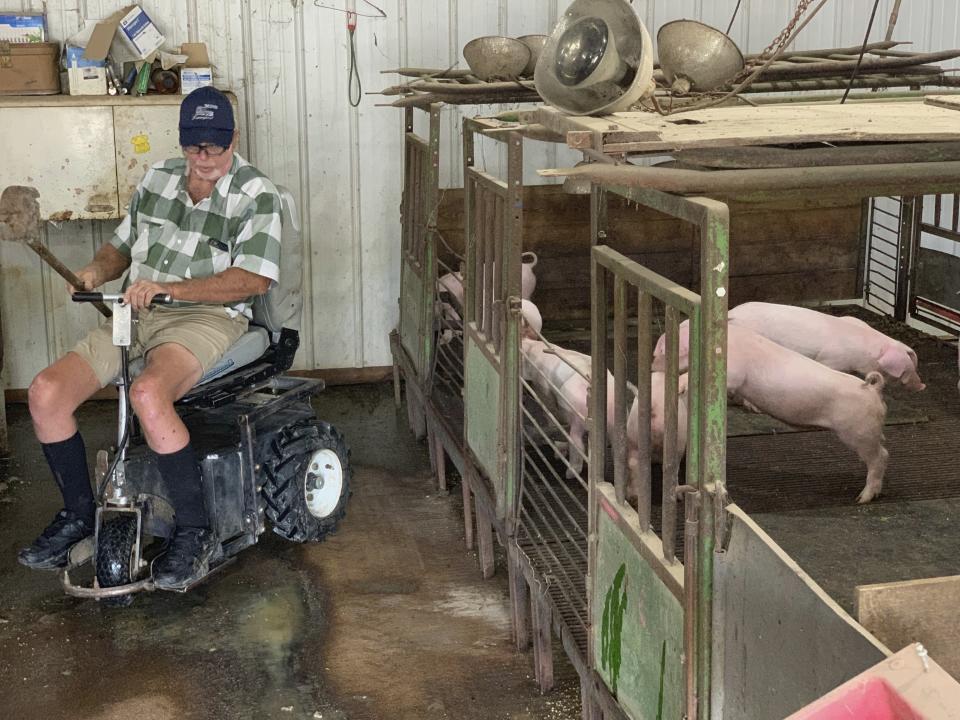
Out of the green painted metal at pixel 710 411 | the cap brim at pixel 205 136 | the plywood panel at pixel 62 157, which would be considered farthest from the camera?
the plywood panel at pixel 62 157

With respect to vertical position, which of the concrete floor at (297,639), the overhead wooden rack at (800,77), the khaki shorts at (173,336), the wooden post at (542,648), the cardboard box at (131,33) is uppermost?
the cardboard box at (131,33)

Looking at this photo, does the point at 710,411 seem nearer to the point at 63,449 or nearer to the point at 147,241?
the point at 63,449

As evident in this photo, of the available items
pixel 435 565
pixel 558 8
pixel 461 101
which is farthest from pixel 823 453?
pixel 558 8

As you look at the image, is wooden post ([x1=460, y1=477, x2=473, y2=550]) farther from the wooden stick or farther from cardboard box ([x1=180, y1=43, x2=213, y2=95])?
cardboard box ([x1=180, y1=43, x2=213, y2=95])

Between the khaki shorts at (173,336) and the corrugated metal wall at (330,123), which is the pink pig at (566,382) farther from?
the corrugated metal wall at (330,123)

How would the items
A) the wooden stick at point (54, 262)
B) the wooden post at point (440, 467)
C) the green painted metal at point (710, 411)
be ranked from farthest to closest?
the wooden post at point (440, 467) → the wooden stick at point (54, 262) → the green painted metal at point (710, 411)

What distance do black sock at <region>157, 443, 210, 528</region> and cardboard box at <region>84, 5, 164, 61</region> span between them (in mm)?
2766

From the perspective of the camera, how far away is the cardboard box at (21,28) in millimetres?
6230

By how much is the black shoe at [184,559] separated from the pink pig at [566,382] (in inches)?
50.4

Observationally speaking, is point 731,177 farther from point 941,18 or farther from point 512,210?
point 941,18

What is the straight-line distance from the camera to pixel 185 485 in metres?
4.25

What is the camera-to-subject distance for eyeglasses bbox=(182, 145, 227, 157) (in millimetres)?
4547

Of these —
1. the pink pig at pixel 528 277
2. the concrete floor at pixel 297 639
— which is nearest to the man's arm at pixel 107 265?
the concrete floor at pixel 297 639

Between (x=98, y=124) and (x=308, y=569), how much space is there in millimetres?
2682
